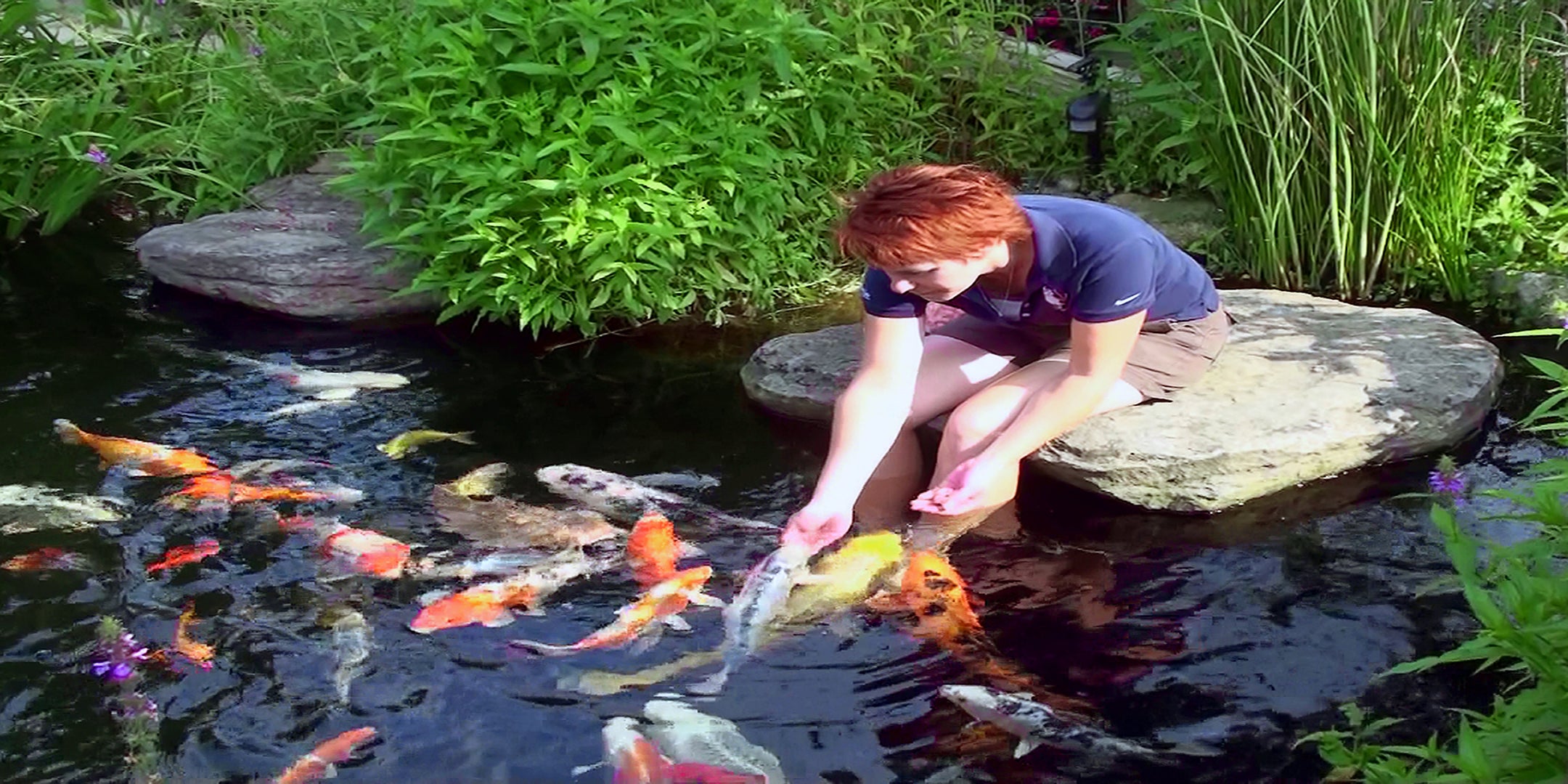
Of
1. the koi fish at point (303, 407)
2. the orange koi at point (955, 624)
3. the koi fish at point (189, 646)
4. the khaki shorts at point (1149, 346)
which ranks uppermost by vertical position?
the khaki shorts at point (1149, 346)

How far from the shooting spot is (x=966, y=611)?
12.2 ft

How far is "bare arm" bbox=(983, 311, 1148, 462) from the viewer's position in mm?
3785

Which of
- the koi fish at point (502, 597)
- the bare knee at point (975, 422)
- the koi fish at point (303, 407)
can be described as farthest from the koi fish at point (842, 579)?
the koi fish at point (303, 407)

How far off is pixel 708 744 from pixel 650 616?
60cm

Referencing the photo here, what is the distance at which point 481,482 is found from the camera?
4.50m

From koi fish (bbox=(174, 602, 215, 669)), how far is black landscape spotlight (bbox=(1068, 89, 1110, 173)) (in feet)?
14.1

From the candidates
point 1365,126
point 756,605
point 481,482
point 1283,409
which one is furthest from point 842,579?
point 1365,126

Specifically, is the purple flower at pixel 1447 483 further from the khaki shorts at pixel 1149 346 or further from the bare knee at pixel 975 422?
the bare knee at pixel 975 422

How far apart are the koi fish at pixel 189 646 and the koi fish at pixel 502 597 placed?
1.62ft

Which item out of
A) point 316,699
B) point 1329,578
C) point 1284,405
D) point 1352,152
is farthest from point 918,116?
point 316,699

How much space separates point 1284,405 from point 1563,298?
5.60ft

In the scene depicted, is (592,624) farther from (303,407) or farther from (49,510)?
(303,407)

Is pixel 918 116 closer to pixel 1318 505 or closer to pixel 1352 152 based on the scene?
pixel 1352 152

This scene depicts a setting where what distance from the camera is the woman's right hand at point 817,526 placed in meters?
3.83
